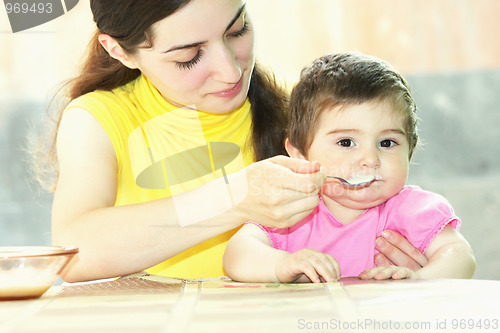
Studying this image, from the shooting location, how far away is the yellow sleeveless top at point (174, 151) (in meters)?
1.45

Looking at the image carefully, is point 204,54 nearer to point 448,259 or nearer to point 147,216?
point 147,216

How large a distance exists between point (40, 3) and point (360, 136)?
1462 mm

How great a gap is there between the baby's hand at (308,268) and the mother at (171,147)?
0.06 metres

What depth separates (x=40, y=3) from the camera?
2.18 metres

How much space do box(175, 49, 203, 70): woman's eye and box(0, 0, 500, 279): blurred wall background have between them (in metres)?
1.37

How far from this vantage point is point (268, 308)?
0.72 meters

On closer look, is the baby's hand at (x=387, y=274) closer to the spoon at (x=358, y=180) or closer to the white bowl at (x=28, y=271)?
the spoon at (x=358, y=180)

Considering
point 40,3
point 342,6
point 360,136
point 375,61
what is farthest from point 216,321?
point 342,6

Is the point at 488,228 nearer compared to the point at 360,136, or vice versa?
the point at 360,136

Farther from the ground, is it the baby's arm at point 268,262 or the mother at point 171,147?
the mother at point 171,147

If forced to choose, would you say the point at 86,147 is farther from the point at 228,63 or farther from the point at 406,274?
the point at 406,274

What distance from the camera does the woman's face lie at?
3.92 ft

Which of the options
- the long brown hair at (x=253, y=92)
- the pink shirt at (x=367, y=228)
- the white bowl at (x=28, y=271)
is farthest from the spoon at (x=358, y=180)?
the white bowl at (x=28, y=271)

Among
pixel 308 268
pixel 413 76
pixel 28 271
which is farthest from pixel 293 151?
pixel 413 76
